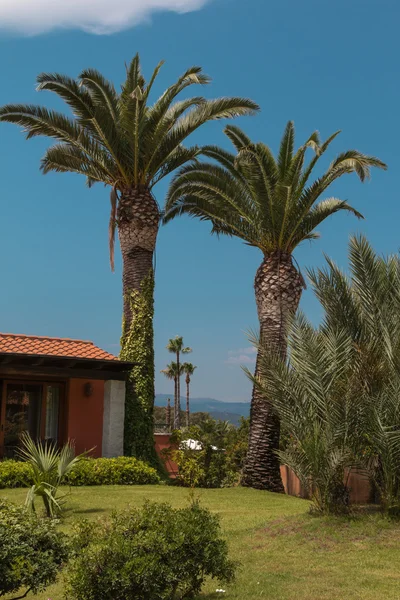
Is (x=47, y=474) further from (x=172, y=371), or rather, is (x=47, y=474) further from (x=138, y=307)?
(x=172, y=371)

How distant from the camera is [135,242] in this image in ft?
69.1

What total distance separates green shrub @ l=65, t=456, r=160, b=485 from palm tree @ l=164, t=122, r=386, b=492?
2794 mm

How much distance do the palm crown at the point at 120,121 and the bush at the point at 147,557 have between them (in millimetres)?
14341

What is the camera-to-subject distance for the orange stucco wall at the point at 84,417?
20203 millimetres

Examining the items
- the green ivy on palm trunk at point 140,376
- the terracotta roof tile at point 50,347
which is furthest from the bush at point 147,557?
the green ivy on palm trunk at point 140,376

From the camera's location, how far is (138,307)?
20.9 meters

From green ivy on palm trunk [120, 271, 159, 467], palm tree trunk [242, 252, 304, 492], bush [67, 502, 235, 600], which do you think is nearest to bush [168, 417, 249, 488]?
palm tree trunk [242, 252, 304, 492]

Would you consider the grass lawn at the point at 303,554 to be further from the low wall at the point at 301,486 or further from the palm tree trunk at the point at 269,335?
the palm tree trunk at the point at 269,335

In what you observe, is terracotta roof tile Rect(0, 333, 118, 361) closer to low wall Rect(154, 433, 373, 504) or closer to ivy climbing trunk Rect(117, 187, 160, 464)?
ivy climbing trunk Rect(117, 187, 160, 464)

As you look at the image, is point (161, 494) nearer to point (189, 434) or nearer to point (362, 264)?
point (189, 434)

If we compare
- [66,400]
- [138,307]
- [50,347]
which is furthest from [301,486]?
[50,347]

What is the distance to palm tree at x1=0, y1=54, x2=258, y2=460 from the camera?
20.0m

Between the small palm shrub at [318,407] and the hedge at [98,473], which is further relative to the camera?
the hedge at [98,473]

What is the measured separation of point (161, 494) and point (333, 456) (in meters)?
5.65
